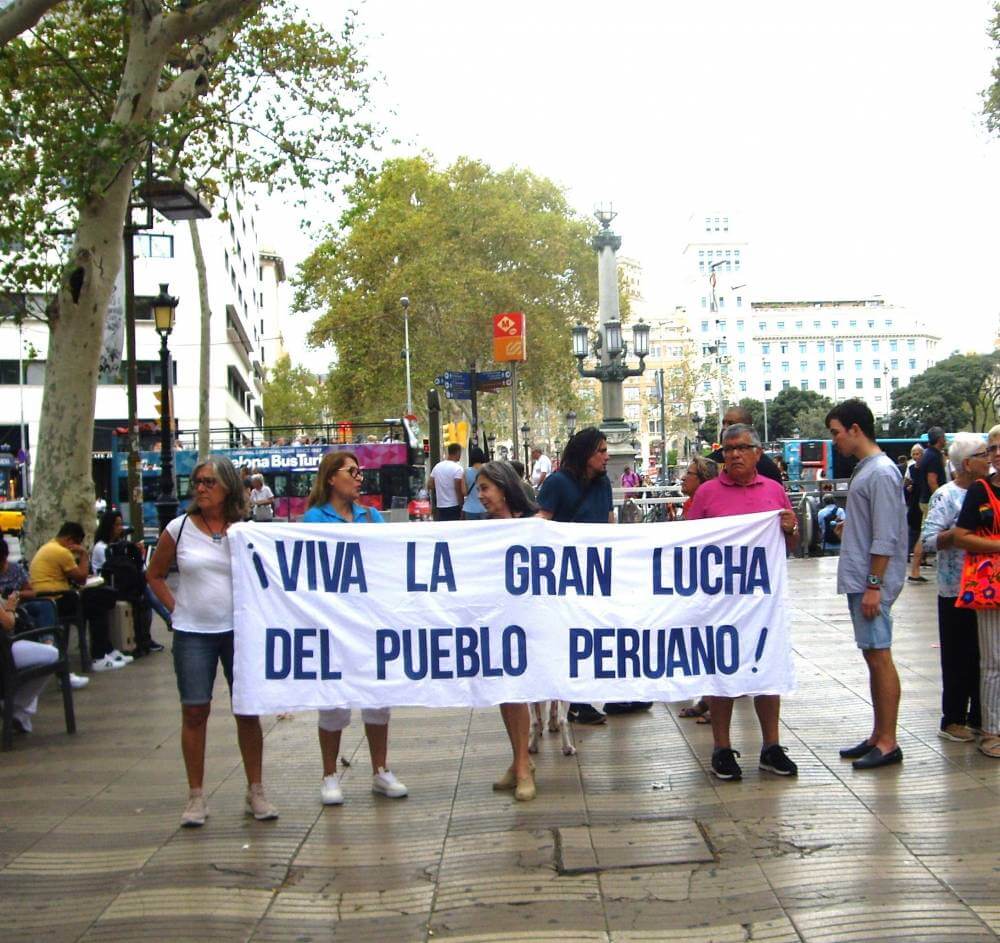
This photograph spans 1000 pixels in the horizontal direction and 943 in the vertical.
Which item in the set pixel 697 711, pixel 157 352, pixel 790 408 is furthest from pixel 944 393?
pixel 697 711

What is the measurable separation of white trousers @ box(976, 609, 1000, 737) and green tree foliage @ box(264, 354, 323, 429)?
8365 centimetres

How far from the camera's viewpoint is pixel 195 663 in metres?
5.89

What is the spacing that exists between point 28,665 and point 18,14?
4329mm

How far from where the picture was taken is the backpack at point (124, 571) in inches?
485

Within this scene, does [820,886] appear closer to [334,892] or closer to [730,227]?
[334,892]

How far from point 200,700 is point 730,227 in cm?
15364

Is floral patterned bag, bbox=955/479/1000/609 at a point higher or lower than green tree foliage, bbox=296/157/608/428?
lower

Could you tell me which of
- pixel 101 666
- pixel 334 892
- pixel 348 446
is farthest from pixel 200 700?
pixel 348 446

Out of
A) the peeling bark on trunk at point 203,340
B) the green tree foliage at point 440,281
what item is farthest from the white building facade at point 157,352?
the peeling bark on trunk at point 203,340

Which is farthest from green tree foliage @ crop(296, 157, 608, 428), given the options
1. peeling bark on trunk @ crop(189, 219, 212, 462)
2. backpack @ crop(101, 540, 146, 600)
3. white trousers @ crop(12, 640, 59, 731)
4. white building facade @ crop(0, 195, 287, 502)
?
white trousers @ crop(12, 640, 59, 731)

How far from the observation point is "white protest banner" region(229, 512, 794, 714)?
6.20 metres

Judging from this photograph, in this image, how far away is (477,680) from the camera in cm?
631

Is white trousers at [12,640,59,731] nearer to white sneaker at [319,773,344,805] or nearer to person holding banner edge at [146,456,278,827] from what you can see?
person holding banner edge at [146,456,278,827]

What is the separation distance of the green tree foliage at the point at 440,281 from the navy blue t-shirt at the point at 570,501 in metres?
46.7
